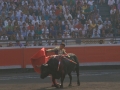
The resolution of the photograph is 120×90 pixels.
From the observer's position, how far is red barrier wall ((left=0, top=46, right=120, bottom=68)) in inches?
841

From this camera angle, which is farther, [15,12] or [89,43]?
[15,12]

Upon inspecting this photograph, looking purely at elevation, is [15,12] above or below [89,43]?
above

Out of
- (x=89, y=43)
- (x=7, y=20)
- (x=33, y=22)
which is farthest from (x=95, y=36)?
(x=7, y=20)

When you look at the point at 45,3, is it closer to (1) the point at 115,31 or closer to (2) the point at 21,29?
(2) the point at 21,29

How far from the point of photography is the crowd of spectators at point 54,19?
23.2 m

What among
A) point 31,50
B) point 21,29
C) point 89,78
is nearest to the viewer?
point 89,78

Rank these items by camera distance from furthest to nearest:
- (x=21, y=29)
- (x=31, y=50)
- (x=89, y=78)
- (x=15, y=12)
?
(x=15, y=12) < (x=21, y=29) < (x=31, y=50) < (x=89, y=78)

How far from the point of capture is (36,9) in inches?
1014

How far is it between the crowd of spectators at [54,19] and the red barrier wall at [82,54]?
4.16ft

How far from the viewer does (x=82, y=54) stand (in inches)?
870

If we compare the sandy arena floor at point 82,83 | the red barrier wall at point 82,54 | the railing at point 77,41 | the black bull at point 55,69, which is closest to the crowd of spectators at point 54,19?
the railing at point 77,41

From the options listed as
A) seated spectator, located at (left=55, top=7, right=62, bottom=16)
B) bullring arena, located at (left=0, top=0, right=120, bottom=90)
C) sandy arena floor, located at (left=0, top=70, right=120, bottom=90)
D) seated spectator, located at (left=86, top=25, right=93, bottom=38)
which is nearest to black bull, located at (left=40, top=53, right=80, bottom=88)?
sandy arena floor, located at (left=0, top=70, right=120, bottom=90)

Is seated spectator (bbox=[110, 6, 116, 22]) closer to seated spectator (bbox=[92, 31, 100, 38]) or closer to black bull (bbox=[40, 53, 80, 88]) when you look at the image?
seated spectator (bbox=[92, 31, 100, 38])

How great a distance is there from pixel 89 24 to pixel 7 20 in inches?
201
